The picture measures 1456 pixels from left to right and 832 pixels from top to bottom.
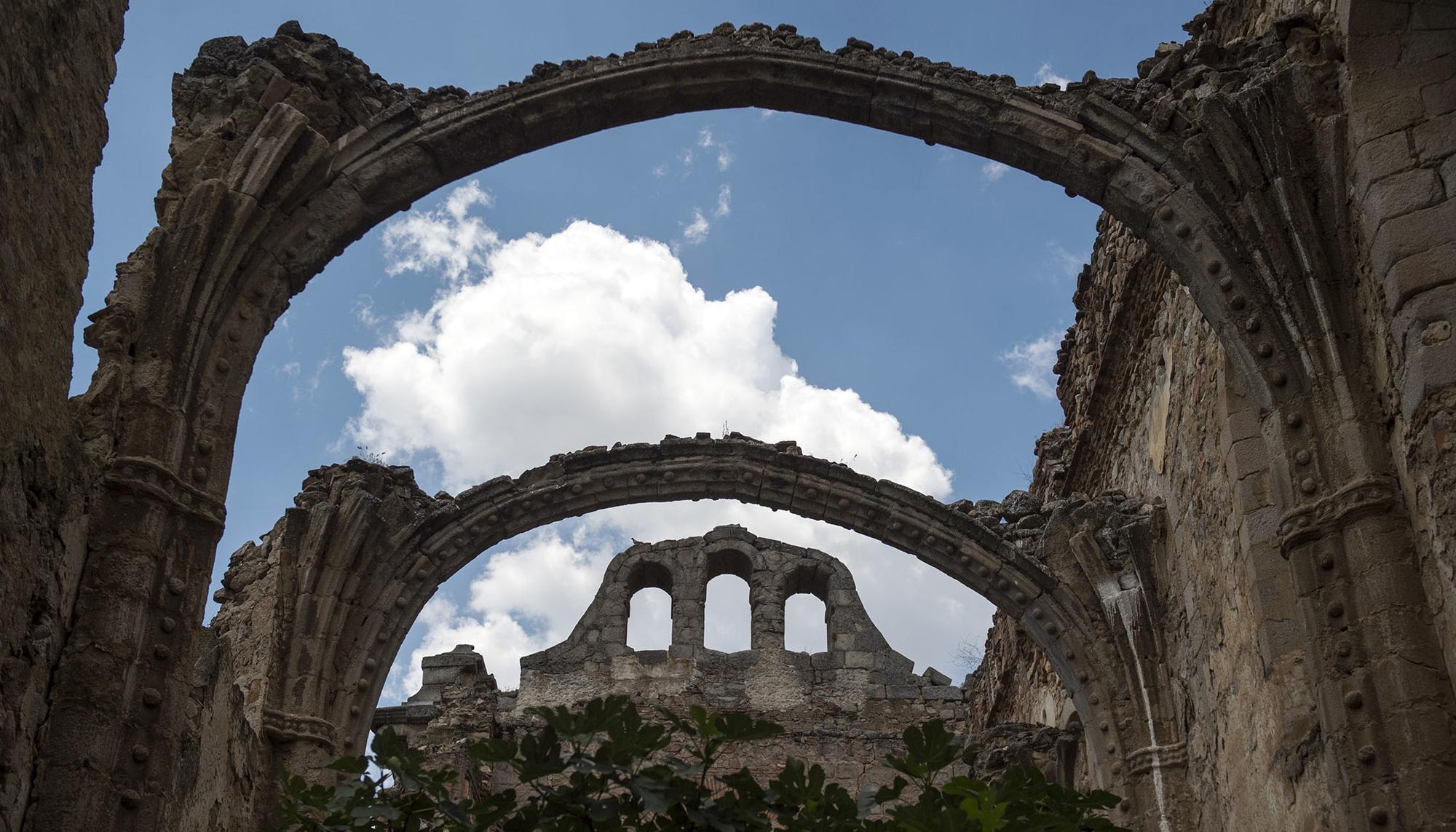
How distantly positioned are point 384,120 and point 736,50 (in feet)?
5.12

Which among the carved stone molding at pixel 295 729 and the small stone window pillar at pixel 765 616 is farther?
the small stone window pillar at pixel 765 616

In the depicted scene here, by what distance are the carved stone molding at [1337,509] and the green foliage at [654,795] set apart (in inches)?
85.8

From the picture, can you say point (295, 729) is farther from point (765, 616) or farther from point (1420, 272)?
point (765, 616)

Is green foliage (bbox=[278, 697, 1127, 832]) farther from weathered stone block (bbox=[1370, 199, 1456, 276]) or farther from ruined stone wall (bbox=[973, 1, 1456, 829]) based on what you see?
weathered stone block (bbox=[1370, 199, 1456, 276])

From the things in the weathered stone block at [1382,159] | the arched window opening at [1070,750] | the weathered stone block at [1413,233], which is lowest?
the arched window opening at [1070,750]

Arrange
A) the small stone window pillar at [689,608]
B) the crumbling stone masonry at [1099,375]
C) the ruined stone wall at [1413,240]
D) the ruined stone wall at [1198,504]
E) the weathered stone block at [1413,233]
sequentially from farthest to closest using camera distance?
the small stone window pillar at [689,608], the ruined stone wall at [1198,504], the weathered stone block at [1413,233], the ruined stone wall at [1413,240], the crumbling stone masonry at [1099,375]

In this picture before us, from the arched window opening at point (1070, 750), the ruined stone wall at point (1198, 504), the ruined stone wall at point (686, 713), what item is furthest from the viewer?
the ruined stone wall at point (686, 713)

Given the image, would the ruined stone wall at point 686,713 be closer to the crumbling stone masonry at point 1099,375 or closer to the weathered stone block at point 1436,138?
the crumbling stone masonry at point 1099,375

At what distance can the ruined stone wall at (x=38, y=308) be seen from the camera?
344 cm

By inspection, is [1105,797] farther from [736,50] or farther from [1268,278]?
[736,50]

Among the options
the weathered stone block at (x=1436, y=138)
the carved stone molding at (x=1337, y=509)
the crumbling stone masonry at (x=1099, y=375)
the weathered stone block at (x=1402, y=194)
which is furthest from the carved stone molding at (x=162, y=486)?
the weathered stone block at (x=1436, y=138)

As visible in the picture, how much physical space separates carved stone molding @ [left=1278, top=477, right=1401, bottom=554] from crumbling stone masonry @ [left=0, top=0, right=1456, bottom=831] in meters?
0.01

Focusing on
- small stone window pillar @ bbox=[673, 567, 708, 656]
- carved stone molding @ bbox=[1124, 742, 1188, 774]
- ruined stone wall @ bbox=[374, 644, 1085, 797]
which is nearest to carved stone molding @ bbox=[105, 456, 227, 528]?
carved stone molding @ bbox=[1124, 742, 1188, 774]

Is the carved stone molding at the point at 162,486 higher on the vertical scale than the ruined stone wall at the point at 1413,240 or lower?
lower
